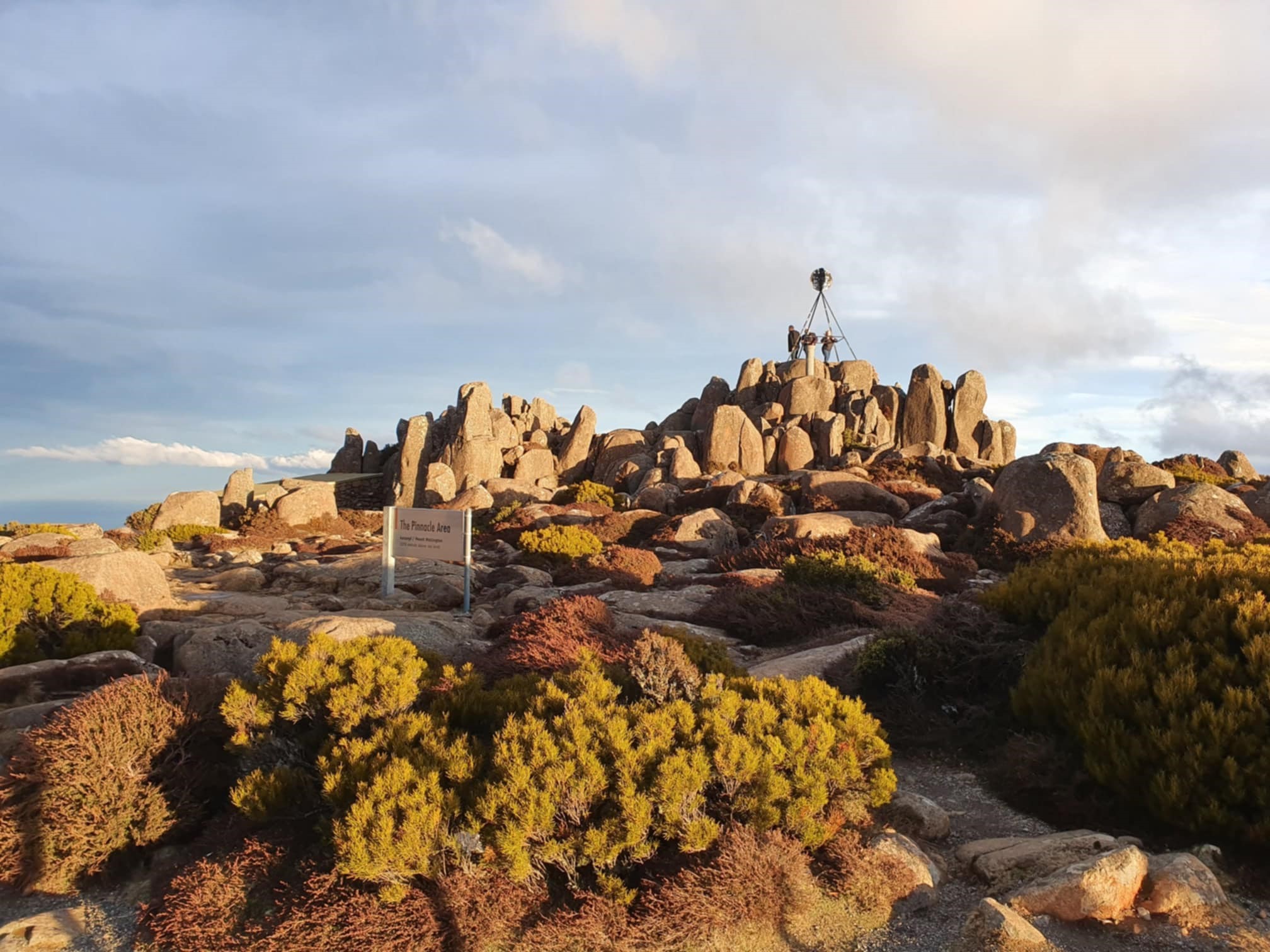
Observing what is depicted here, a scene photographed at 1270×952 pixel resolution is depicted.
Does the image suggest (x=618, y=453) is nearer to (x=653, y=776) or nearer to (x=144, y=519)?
(x=144, y=519)

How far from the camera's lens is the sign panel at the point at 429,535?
13734 mm

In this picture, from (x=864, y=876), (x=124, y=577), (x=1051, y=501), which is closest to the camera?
(x=864, y=876)

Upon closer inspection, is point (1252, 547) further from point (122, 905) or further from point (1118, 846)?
point (122, 905)

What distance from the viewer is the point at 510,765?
488cm

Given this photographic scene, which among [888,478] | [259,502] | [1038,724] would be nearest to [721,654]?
[1038,724]

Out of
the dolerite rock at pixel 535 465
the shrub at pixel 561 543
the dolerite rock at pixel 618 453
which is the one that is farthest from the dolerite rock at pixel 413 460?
the shrub at pixel 561 543

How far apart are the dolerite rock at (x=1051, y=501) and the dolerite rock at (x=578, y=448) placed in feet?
80.0

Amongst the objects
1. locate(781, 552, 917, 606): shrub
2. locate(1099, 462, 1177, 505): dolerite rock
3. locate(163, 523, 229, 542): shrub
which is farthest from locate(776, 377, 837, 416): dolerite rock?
locate(781, 552, 917, 606): shrub

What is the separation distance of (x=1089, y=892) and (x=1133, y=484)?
2087 centimetres

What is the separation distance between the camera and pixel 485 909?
4645 millimetres

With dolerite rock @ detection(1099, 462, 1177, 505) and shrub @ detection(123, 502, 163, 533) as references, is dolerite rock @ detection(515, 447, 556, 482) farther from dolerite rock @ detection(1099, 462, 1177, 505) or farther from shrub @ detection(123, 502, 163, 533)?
dolerite rock @ detection(1099, 462, 1177, 505)

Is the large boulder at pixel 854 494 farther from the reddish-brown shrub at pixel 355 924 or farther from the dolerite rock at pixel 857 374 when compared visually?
the dolerite rock at pixel 857 374

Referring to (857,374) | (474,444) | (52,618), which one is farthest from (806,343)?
(52,618)

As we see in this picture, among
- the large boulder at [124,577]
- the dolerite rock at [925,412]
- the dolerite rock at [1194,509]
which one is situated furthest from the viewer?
the dolerite rock at [925,412]
